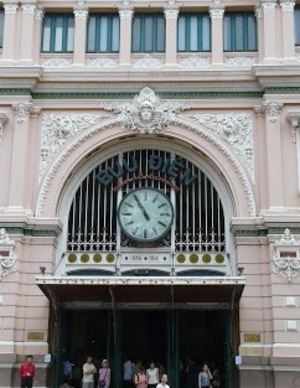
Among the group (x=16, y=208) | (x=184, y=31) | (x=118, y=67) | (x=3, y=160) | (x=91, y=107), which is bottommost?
(x=16, y=208)

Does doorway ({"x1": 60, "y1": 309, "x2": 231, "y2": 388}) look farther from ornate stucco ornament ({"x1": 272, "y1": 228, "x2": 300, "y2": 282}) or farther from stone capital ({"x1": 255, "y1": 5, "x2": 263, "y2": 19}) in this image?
stone capital ({"x1": 255, "y1": 5, "x2": 263, "y2": 19})

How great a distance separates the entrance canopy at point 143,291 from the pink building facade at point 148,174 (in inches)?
4.7

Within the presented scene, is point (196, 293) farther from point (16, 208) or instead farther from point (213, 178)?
point (16, 208)

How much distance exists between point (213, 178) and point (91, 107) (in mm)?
5959

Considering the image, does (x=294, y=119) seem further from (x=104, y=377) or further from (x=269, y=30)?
(x=104, y=377)

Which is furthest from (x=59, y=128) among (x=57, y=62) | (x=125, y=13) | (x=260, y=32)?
(x=260, y=32)

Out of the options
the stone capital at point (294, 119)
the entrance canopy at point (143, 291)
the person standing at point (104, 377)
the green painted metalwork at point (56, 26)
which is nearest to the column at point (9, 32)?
the green painted metalwork at point (56, 26)

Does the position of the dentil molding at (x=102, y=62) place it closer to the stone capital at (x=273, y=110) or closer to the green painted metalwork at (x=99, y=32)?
the green painted metalwork at (x=99, y=32)

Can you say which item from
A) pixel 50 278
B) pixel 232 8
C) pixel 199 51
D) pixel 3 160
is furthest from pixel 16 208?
pixel 232 8

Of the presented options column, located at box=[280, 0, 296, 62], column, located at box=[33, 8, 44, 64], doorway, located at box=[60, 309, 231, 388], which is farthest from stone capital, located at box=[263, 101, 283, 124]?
column, located at box=[33, 8, 44, 64]

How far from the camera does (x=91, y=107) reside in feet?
92.5

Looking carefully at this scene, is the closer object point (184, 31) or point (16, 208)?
point (16, 208)

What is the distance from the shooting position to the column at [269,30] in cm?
2797

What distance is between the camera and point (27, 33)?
28.6 meters
